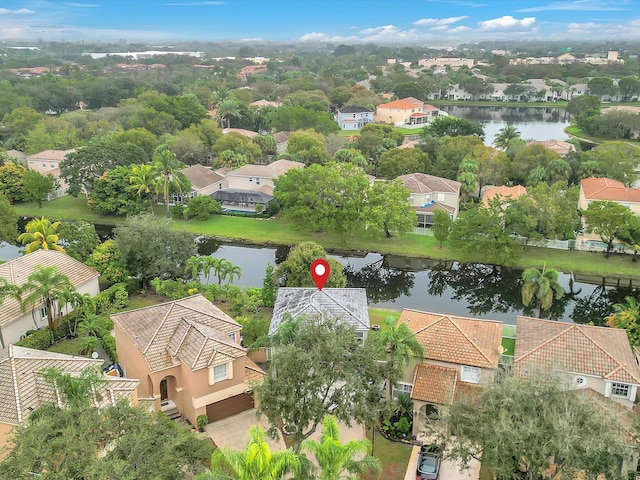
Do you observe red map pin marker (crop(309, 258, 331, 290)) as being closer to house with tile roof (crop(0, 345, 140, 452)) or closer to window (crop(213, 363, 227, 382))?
window (crop(213, 363, 227, 382))

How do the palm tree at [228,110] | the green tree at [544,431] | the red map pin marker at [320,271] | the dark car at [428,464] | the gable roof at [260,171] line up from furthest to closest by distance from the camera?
1. the palm tree at [228,110]
2. the gable roof at [260,171]
3. the red map pin marker at [320,271]
4. the dark car at [428,464]
5. the green tree at [544,431]

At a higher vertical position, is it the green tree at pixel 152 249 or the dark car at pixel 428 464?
the green tree at pixel 152 249

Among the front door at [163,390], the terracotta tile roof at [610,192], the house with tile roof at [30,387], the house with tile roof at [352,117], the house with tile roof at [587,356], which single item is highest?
the house with tile roof at [352,117]

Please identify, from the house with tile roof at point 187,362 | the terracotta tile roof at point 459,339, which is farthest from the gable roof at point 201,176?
the terracotta tile roof at point 459,339

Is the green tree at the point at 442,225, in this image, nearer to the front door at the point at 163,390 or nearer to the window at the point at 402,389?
the window at the point at 402,389

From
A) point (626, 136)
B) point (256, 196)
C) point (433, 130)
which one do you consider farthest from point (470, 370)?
point (626, 136)

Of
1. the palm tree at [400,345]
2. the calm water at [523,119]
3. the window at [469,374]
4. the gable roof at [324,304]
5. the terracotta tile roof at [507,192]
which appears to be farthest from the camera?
the calm water at [523,119]

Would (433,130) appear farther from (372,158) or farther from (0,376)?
(0,376)
